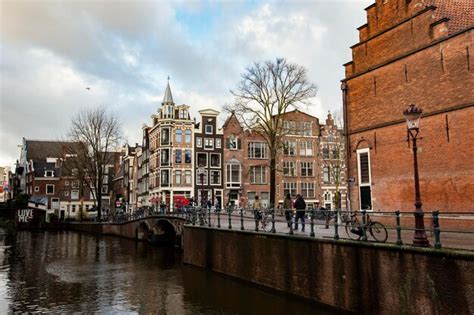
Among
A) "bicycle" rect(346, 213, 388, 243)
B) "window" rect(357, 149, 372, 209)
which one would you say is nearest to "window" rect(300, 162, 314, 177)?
"window" rect(357, 149, 372, 209)

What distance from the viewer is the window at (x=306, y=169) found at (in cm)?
5300

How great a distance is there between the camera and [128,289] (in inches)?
696

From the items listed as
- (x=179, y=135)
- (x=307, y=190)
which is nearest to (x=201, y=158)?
(x=179, y=135)

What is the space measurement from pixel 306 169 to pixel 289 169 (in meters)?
2.28

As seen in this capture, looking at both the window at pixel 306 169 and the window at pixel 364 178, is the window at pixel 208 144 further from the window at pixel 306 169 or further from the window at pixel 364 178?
the window at pixel 364 178

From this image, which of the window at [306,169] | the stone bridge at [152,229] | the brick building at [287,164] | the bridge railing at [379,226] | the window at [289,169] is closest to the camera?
the bridge railing at [379,226]

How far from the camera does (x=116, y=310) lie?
1430 cm

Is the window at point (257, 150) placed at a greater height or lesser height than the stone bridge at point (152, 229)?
greater

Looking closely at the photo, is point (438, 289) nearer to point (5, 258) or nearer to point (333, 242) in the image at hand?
point (333, 242)

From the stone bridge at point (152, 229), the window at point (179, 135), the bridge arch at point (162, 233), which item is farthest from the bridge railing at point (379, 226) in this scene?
the window at point (179, 135)

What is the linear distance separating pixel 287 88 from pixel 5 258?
23.4 metres

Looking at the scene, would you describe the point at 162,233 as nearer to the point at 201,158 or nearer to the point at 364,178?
the point at 201,158

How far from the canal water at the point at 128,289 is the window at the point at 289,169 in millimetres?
26774

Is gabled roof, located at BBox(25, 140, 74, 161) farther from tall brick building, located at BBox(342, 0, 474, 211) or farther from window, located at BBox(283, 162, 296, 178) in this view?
tall brick building, located at BBox(342, 0, 474, 211)
